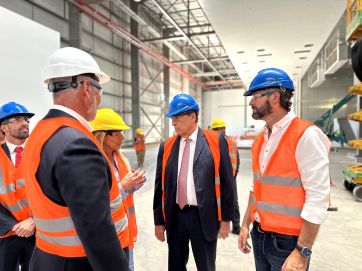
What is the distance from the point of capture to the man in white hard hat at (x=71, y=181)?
99 cm

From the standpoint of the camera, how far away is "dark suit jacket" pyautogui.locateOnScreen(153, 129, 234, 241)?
2.16 m

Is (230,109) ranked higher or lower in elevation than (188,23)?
lower

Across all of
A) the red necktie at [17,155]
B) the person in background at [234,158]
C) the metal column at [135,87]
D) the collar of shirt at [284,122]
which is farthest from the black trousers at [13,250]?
the metal column at [135,87]

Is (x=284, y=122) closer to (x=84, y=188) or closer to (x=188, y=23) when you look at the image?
(x=84, y=188)

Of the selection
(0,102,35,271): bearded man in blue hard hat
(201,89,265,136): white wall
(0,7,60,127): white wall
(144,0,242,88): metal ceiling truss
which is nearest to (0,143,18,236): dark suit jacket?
(0,102,35,271): bearded man in blue hard hat

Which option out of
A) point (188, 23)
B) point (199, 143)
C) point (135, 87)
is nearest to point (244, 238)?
point (199, 143)

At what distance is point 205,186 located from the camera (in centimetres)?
219

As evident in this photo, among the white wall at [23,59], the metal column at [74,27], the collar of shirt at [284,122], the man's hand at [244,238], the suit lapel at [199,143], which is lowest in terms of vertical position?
the man's hand at [244,238]

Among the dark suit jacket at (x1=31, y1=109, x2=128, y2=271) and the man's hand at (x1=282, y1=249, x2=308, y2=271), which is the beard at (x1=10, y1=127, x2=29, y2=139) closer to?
the dark suit jacket at (x1=31, y1=109, x2=128, y2=271)

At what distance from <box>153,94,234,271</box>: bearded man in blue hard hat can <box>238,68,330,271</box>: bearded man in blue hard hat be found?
419mm

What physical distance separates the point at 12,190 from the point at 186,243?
1.53 metres

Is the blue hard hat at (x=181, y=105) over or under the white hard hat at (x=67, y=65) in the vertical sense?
under

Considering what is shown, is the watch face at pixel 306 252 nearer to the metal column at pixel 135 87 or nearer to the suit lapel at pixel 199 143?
the suit lapel at pixel 199 143

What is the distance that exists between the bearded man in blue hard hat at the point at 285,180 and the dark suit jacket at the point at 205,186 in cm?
40
